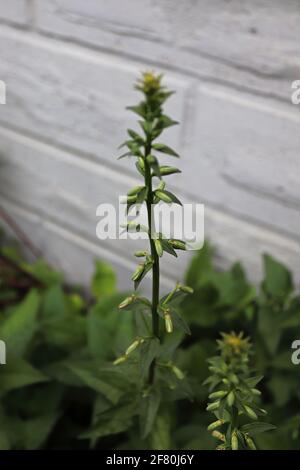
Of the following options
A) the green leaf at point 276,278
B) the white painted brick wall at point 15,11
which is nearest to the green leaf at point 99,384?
the green leaf at point 276,278

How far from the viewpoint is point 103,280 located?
4.26 ft

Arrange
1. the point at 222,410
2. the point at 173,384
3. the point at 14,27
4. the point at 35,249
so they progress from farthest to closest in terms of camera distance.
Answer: the point at 35,249 → the point at 14,27 → the point at 173,384 → the point at 222,410

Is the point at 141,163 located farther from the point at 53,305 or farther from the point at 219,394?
the point at 53,305

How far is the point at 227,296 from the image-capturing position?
1082 mm

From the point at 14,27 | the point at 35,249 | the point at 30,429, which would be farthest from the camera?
the point at 35,249

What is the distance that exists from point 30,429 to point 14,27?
759 millimetres

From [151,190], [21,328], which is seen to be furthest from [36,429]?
[151,190]

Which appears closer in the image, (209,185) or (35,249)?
(209,185)

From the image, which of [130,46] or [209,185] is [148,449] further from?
[130,46]

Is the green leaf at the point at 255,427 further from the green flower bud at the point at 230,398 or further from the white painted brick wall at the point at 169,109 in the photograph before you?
the white painted brick wall at the point at 169,109

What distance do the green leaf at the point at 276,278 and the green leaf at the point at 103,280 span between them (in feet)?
1.28

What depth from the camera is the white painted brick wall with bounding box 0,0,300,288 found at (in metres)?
0.96

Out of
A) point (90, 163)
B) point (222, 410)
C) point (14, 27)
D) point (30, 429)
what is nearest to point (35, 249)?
point (90, 163)

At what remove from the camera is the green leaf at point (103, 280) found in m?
1.29
